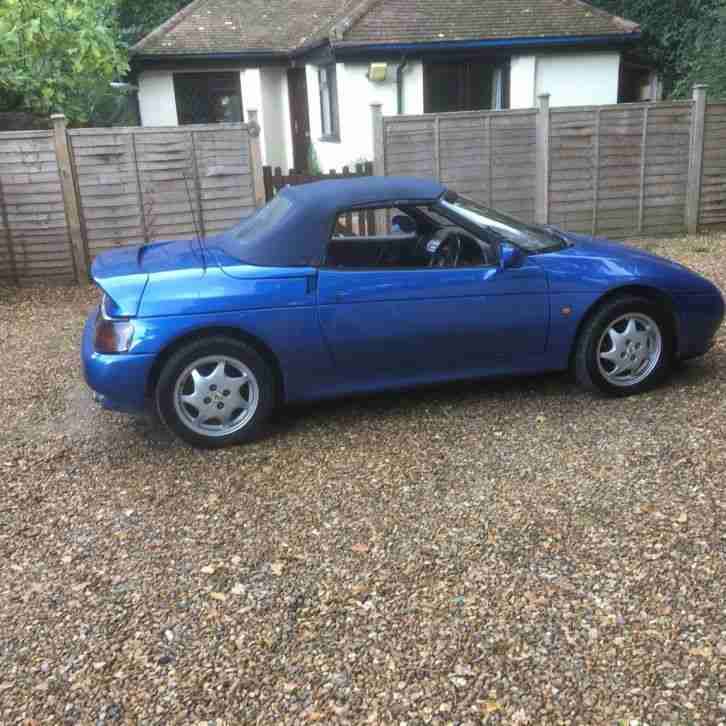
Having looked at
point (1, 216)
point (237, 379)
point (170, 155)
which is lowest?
point (237, 379)

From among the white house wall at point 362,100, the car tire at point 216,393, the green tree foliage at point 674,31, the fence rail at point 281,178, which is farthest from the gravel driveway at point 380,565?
the green tree foliage at point 674,31

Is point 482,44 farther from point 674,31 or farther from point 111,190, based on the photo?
point 111,190

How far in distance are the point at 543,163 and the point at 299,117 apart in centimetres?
1025

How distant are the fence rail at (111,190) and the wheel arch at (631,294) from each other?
565 centimetres

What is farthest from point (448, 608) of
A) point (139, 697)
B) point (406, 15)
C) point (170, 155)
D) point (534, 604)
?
point (406, 15)

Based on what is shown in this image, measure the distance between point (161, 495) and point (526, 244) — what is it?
8.94 feet

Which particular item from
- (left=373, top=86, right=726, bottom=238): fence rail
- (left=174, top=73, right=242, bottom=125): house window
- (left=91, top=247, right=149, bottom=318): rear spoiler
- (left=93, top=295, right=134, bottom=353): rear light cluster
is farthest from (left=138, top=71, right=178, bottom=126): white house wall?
(left=93, top=295, right=134, bottom=353): rear light cluster

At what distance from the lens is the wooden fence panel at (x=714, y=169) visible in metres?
11.1

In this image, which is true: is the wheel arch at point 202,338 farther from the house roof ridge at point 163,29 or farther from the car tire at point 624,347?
the house roof ridge at point 163,29

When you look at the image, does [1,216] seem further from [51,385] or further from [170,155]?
[51,385]

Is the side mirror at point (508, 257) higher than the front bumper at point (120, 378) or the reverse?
higher

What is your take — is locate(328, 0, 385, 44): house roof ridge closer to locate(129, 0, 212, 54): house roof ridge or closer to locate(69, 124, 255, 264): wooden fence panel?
locate(129, 0, 212, 54): house roof ridge

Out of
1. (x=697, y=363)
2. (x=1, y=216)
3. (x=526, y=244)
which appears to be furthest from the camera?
(x=1, y=216)

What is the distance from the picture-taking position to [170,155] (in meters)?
9.69
